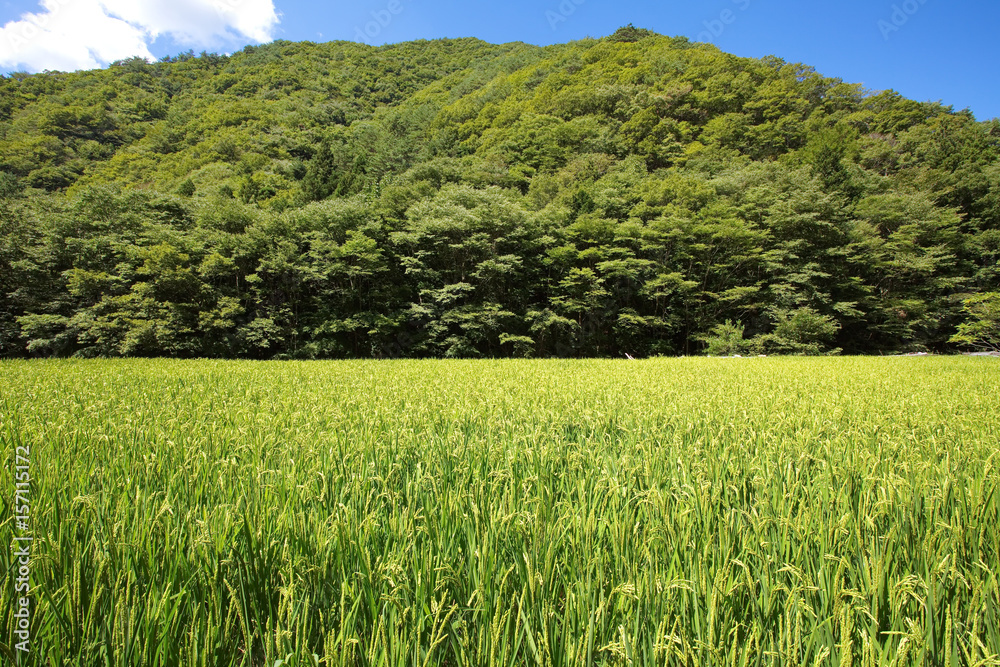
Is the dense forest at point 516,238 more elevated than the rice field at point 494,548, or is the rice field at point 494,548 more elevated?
the dense forest at point 516,238

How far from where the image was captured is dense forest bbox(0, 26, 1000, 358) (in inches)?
793

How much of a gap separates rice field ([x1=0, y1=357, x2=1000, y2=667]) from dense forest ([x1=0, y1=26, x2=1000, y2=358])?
19.4 m

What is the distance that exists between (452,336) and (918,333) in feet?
100.0

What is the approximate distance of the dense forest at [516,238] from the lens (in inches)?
793

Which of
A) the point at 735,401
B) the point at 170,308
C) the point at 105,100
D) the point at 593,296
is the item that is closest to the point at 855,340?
the point at 593,296

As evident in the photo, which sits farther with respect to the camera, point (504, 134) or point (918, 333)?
point (504, 134)

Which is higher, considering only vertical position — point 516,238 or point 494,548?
point 516,238

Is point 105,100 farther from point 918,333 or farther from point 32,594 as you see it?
point 918,333

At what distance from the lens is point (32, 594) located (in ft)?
3.46

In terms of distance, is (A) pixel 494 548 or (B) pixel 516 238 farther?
(B) pixel 516 238

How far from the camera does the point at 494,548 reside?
1.29 meters

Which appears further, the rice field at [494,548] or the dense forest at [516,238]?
the dense forest at [516,238]

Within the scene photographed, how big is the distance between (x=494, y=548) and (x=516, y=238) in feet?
77.0

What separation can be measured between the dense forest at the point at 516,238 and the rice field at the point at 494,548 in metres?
19.4
